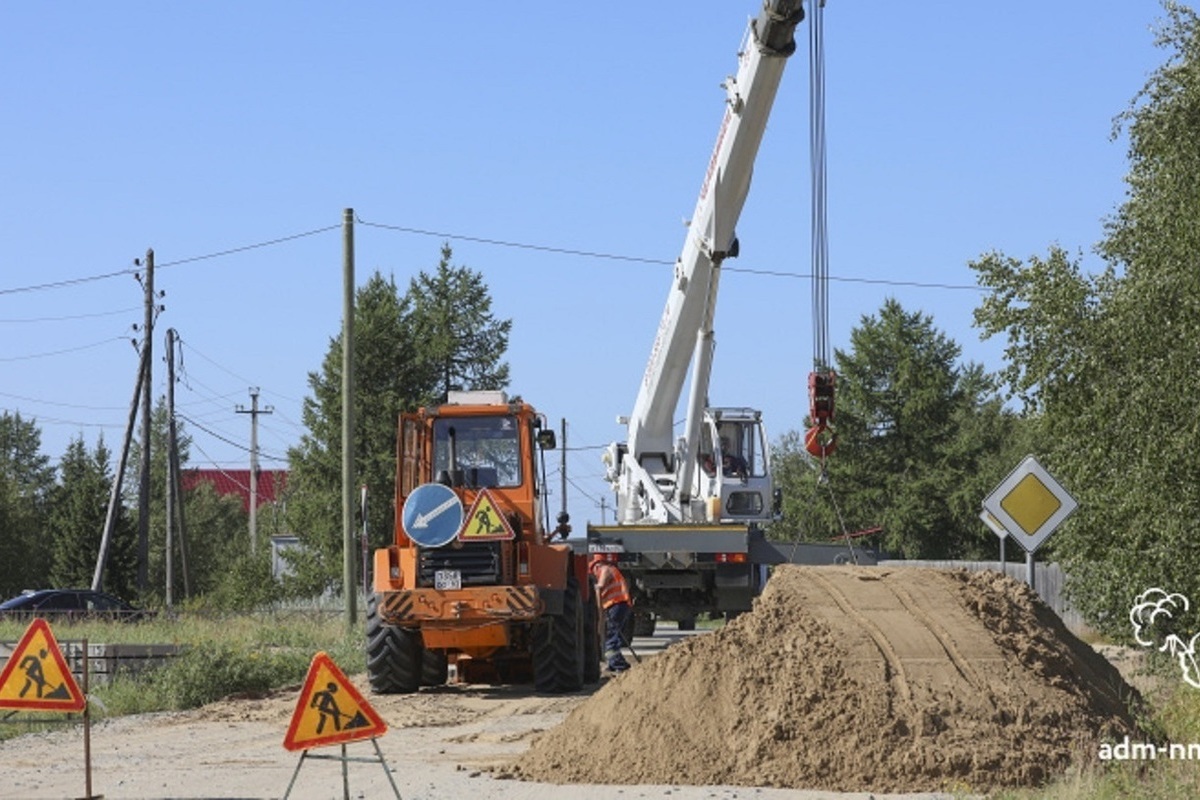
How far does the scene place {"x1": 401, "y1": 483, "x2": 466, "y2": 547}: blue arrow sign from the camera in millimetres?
20703

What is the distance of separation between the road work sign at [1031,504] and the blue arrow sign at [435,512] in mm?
6060

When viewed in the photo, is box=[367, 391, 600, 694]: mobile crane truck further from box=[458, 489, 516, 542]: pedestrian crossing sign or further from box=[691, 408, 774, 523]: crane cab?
box=[691, 408, 774, 523]: crane cab

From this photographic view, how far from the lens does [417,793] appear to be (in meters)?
13.6

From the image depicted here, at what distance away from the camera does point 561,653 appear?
21453 mm

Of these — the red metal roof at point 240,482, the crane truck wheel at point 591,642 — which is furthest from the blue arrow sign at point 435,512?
the red metal roof at point 240,482

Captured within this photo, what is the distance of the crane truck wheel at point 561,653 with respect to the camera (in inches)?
844

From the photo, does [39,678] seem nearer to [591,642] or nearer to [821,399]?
[591,642]

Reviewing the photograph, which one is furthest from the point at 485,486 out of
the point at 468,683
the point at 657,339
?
the point at 657,339

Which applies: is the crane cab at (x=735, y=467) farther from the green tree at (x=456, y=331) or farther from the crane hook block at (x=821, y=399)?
the green tree at (x=456, y=331)

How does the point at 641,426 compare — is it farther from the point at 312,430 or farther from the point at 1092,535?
the point at 312,430

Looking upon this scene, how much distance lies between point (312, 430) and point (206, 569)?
25.7 meters

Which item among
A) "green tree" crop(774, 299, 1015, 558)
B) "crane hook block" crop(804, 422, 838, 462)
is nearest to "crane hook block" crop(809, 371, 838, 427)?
"crane hook block" crop(804, 422, 838, 462)

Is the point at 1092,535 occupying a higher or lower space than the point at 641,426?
lower

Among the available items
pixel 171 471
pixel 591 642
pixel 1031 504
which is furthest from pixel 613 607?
pixel 171 471
